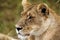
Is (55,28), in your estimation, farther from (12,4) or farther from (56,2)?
(12,4)

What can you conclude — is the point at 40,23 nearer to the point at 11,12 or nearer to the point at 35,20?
the point at 35,20

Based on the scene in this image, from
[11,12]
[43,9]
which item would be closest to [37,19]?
[43,9]

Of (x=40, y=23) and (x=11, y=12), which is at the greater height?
(x=11, y=12)

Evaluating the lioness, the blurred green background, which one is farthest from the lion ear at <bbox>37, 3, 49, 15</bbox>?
the blurred green background

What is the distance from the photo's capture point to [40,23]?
5.28m

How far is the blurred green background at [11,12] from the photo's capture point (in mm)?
7559

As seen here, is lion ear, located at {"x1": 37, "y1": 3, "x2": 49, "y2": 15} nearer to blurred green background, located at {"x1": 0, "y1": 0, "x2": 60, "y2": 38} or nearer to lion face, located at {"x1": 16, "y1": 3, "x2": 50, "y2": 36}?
lion face, located at {"x1": 16, "y1": 3, "x2": 50, "y2": 36}

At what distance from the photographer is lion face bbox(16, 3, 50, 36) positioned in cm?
525

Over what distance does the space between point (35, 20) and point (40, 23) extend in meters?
0.10

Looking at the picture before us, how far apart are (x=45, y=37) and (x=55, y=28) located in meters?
0.23

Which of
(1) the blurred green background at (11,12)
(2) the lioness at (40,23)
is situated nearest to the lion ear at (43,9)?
(2) the lioness at (40,23)

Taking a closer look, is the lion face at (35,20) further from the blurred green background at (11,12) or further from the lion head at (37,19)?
the blurred green background at (11,12)

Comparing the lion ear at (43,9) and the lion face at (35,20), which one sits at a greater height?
the lion ear at (43,9)

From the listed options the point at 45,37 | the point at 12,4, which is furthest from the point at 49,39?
the point at 12,4
